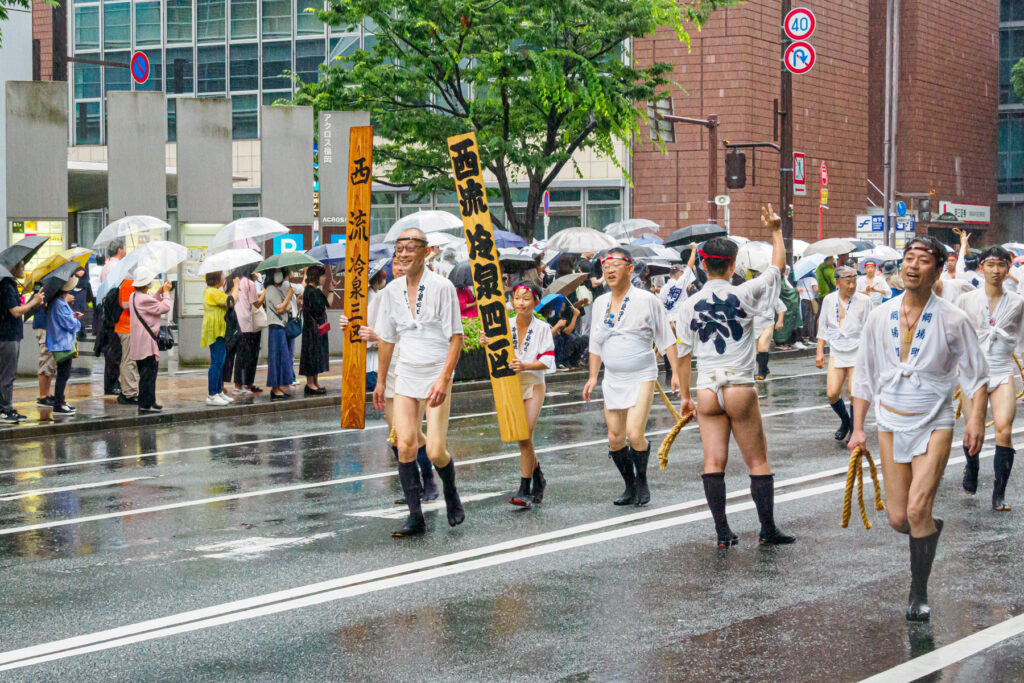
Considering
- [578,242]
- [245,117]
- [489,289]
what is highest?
[245,117]

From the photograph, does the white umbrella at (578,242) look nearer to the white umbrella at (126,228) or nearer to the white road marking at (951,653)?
the white umbrella at (126,228)

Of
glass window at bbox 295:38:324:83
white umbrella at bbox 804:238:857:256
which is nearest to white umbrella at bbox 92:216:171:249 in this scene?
white umbrella at bbox 804:238:857:256

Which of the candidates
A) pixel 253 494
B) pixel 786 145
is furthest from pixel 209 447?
pixel 786 145

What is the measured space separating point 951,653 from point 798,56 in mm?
23511

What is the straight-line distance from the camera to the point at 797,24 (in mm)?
28609

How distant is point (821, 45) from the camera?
46094 mm

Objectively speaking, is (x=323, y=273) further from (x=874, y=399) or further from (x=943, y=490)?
(x=874, y=399)

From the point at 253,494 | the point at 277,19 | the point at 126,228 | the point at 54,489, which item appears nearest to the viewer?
the point at 253,494

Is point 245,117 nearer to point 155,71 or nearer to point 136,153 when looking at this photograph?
point 155,71

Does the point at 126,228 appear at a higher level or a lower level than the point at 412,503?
higher

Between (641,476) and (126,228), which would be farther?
(126,228)

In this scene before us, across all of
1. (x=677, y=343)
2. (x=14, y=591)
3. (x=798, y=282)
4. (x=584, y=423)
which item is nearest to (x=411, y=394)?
(x=677, y=343)

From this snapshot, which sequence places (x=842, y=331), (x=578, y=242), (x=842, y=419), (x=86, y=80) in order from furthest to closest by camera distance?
(x=86, y=80) < (x=578, y=242) < (x=842, y=419) < (x=842, y=331)

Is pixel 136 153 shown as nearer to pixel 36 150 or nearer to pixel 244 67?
pixel 36 150
